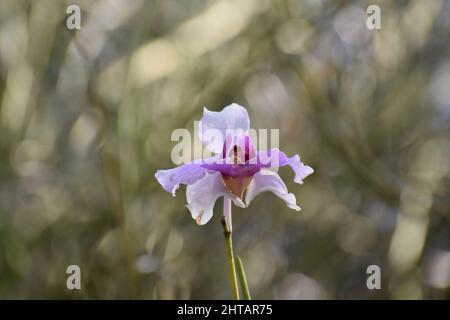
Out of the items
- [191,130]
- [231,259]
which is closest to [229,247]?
[231,259]

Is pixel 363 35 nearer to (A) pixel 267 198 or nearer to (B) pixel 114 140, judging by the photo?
(A) pixel 267 198

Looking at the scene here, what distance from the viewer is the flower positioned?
45 cm

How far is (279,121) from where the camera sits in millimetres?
1145

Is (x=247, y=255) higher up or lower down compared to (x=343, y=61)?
lower down

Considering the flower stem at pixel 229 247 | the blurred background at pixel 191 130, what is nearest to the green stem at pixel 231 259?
the flower stem at pixel 229 247

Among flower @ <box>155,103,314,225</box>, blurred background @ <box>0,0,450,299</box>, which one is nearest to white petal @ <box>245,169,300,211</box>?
flower @ <box>155,103,314,225</box>

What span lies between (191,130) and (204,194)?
2.06ft

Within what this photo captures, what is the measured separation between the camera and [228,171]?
0.46 metres

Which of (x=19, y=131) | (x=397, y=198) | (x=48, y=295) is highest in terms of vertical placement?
(x=19, y=131)

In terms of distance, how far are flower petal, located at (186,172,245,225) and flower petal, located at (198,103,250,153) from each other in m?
0.03

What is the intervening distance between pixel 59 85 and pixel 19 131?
0.10 metres

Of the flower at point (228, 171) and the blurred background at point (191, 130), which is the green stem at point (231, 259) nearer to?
the flower at point (228, 171)

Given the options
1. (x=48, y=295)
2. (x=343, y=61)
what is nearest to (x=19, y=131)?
(x=48, y=295)

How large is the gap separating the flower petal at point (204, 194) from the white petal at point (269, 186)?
0.06 feet
